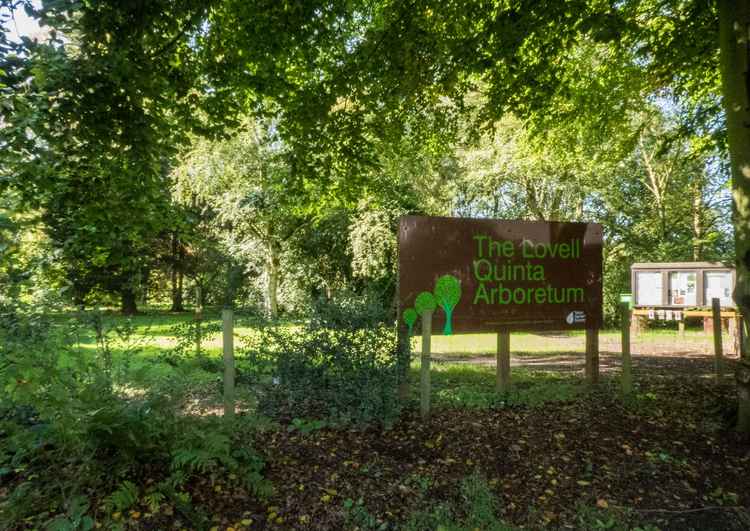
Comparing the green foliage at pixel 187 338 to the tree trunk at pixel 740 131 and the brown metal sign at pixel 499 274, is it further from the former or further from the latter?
the tree trunk at pixel 740 131

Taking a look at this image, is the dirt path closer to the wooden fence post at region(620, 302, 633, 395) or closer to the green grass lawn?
the green grass lawn

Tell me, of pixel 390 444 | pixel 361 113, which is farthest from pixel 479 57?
pixel 390 444

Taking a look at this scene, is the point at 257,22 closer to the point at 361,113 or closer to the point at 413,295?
the point at 361,113

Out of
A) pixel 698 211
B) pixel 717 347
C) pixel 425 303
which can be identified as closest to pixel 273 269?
pixel 425 303

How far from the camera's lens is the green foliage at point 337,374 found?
4.85 m

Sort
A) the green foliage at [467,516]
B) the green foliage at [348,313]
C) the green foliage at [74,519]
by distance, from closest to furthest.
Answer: the green foliage at [74,519]
the green foliage at [467,516]
the green foliage at [348,313]

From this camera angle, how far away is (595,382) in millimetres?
6902

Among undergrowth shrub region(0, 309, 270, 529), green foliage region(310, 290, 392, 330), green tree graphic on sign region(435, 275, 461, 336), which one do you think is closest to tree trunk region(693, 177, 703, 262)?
green tree graphic on sign region(435, 275, 461, 336)

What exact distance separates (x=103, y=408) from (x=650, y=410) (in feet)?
18.8

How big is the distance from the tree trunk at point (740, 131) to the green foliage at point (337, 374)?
352 centimetres

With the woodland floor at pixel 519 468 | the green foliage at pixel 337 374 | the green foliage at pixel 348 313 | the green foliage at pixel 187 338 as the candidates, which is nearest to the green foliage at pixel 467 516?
the woodland floor at pixel 519 468

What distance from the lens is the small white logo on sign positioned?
679 cm

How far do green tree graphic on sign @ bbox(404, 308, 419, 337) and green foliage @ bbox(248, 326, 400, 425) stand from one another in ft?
1.87

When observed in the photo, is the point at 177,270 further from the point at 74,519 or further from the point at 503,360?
the point at 74,519
